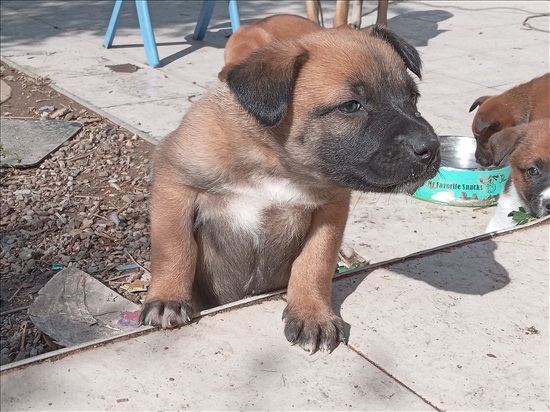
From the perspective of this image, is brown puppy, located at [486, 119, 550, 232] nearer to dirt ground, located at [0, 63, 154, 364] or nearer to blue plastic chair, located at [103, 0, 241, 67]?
dirt ground, located at [0, 63, 154, 364]

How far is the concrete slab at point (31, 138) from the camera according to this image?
5797 millimetres

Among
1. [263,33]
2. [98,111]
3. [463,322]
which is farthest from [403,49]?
[263,33]

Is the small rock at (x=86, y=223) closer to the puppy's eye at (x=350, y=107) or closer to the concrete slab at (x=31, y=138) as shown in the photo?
the concrete slab at (x=31, y=138)


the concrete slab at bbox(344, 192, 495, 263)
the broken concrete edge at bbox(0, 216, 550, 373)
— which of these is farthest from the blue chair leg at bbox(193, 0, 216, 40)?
the broken concrete edge at bbox(0, 216, 550, 373)

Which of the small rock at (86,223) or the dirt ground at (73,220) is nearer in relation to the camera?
the dirt ground at (73,220)

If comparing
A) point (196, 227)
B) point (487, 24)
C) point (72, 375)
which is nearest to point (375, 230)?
point (196, 227)

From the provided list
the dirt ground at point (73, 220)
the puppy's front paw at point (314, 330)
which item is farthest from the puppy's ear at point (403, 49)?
the dirt ground at point (73, 220)

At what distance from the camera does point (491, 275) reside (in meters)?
3.68

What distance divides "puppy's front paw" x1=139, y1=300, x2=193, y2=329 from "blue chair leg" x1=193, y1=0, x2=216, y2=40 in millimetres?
7291

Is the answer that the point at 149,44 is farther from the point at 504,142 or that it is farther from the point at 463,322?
the point at 463,322

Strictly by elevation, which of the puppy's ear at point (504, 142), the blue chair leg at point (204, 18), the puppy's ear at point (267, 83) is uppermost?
the puppy's ear at point (267, 83)

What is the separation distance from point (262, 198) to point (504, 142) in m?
2.97

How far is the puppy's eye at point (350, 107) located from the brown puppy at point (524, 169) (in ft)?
8.38

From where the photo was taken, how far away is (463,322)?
3.24 meters
